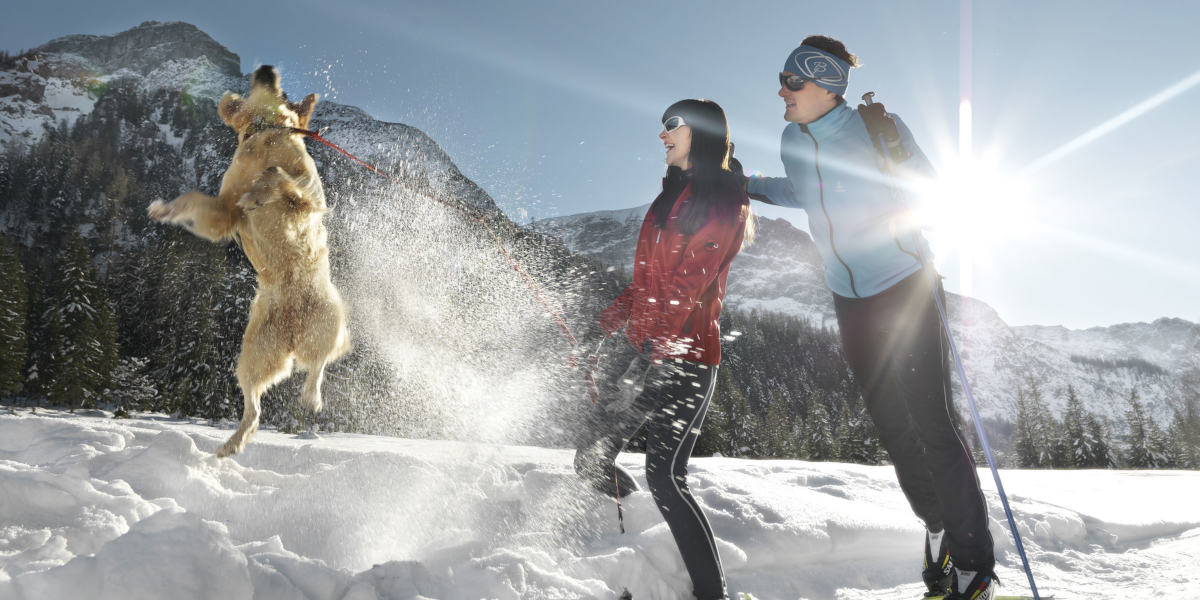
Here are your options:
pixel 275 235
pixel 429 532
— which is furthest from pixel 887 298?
pixel 275 235

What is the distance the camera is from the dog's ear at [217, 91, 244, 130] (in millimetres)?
3188

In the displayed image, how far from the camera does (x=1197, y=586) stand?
10.1 ft

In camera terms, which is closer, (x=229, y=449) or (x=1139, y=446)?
(x=229, y=449)

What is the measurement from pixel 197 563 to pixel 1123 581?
4939mm

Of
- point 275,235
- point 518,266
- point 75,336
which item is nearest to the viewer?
point 275,235

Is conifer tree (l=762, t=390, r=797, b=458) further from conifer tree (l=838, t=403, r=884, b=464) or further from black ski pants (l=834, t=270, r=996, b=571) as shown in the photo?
black ski pants (l=834, t=270, r=996, b=571)

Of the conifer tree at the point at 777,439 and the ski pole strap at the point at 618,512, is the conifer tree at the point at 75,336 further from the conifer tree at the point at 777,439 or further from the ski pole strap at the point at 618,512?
the conifer tree at the point at 777,439

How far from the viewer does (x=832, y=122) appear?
270 cm

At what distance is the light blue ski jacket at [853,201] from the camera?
8.09 feet

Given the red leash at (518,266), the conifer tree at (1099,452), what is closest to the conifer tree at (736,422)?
the conifer tree at (1099,452)

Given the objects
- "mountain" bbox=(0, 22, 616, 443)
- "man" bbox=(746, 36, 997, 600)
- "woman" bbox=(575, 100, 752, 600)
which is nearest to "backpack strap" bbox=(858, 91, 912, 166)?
"man" bbox=(746, 36, 997, 600)

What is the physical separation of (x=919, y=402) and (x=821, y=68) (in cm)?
161

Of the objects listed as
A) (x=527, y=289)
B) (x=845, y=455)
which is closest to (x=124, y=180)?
(x=845, y=455)

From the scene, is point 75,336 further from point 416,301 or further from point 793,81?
point 793,81
